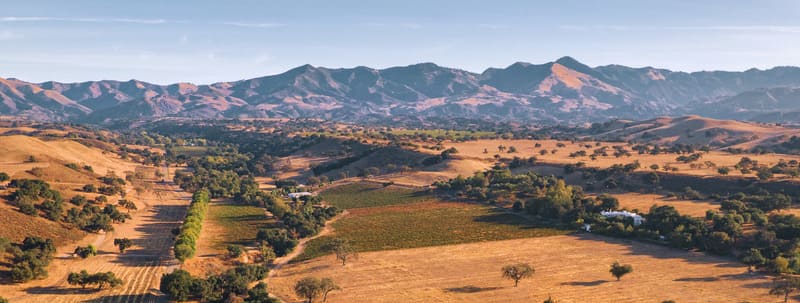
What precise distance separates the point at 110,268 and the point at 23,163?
9379 centimetres

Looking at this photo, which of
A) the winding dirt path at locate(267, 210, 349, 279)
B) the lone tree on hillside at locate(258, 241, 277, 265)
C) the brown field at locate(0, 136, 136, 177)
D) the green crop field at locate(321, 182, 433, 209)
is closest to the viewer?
the winding dirt path at locate(267, 210, 349, 279)

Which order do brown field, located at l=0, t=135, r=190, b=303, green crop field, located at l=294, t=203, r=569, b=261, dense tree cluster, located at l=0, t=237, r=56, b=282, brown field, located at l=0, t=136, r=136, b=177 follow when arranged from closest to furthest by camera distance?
brown field, located at l=0, t=135, r=190, b=303 < dense tree cluster, located at l=0, t=237, r=56, b=282 < green crop field, located at l=294, t=203, r=569, b=261 < brown field, located at l=0, t=136, r=136, b=177

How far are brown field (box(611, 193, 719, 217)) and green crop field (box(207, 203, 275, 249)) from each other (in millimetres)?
87322

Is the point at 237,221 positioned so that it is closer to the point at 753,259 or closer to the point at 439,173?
the point at 439,173

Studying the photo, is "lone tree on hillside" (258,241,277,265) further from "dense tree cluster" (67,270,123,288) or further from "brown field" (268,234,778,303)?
"dense tree cluster" (67,270,123,288)

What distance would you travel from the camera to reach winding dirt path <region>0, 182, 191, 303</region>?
2591 inches

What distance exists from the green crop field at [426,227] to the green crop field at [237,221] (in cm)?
1549

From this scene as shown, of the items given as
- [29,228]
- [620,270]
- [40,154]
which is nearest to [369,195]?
[29,228]

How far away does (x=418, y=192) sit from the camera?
155 meters

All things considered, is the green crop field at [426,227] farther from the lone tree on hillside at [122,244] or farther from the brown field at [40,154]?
the brown field at [40,154]

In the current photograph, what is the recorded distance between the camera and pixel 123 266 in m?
80.2

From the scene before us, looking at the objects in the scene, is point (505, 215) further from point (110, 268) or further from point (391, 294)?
point (110, 268)

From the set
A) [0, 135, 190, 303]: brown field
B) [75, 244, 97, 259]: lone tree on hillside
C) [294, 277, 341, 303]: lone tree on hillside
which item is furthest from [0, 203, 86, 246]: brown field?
[294, 277, 341, 303]: lone tree on hillside

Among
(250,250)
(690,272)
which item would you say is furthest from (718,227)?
(250,250)
